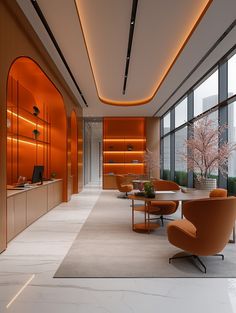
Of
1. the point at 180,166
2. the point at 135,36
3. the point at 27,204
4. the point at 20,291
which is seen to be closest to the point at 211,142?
the point at 135,36

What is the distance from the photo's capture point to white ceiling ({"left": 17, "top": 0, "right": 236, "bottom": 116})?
15.6 feet

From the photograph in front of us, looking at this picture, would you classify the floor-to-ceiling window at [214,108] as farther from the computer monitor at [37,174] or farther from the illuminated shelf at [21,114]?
the illuminated shelf at [21,114]

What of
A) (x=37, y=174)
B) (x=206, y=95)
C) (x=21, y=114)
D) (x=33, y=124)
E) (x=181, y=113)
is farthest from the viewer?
(x=181, y=113)

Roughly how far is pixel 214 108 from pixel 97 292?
5.74 metres

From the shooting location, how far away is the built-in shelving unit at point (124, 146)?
48.0 ft

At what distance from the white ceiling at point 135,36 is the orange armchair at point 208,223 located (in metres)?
3.30

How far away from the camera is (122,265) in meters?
3.61

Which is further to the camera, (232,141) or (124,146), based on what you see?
(124,146)

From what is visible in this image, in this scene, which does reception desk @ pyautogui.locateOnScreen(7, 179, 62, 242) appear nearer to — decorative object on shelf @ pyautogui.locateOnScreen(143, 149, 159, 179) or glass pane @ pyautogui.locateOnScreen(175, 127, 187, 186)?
glass pane @ pyautogui.locateOnScreen(175, 127, 187, 186)

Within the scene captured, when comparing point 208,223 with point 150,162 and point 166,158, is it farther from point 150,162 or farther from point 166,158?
point 150,162

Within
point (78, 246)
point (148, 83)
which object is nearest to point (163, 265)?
point (78, 246)

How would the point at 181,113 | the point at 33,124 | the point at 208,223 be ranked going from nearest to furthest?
the point at 208,223
the point at 33,124
the point at 181,113

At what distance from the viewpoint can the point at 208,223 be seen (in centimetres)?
323

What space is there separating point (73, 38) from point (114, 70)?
2364mm
